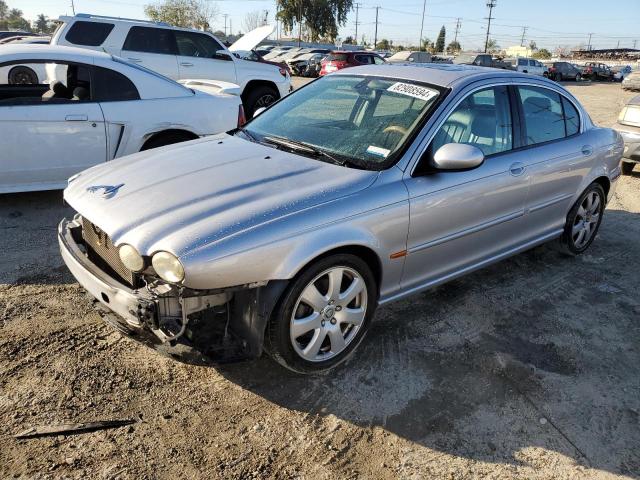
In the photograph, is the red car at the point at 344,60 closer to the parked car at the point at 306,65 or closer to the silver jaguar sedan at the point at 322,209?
the parked car at the point at 306,65

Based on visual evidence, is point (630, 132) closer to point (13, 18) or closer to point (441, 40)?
point (441, 40)

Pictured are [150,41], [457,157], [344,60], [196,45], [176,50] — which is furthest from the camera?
[344,60]

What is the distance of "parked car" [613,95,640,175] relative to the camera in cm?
743

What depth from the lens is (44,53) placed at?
5.01 metres

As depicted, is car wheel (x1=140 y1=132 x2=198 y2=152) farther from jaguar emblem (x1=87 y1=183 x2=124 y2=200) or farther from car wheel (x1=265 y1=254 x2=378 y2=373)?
car wheel (x1=265 y1=254 x2=378 y2=373)

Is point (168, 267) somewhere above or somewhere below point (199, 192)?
below

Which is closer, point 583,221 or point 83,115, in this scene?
point 583,221

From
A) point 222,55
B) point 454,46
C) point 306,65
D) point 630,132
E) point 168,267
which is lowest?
point 168,267

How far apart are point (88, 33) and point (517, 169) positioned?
7.93 metres

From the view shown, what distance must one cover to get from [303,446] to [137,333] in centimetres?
98

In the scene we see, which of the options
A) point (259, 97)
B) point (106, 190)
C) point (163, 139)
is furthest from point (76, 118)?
point (259, 97)

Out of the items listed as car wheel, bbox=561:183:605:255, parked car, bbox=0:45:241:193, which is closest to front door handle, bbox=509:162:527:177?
car wheel, bbox=561:183:605:255

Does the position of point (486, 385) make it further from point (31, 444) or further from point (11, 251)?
point (11, 251)

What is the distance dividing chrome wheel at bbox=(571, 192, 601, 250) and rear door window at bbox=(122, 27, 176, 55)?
300 inches
